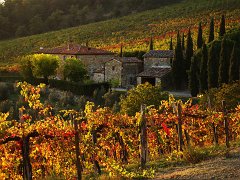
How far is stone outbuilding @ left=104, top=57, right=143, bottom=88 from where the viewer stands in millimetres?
51875

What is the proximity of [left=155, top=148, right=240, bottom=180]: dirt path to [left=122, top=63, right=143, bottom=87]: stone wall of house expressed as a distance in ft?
129

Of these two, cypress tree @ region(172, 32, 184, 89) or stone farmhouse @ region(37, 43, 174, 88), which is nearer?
cypress tree @ region(172, 32, 184, 89)

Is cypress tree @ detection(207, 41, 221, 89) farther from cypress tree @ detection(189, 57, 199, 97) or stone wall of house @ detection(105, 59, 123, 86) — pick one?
stone wall of house @ detection(105, 59, 123, 86)

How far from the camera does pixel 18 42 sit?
3506 inches

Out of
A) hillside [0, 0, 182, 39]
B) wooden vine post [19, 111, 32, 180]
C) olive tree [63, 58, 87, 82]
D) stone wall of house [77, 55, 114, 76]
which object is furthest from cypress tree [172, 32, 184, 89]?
hillside [0, 0, 182, 39]

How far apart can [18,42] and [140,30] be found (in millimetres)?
26148

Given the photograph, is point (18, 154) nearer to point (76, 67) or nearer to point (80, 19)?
point (76, 67)

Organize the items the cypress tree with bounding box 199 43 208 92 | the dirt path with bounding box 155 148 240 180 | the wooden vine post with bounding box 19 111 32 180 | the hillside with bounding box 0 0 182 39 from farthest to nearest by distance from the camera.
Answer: the hillside with bounding box 0 0 182 39 → the cypress tree with bounding box 199 43 208 92 → the dirt path with bounding box 155 148 240 180 → the wooden vine post with bounding box 19 111 32 180

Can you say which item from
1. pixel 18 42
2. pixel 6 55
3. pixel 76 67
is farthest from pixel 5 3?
pixel 76 67

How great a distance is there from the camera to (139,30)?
8631cm

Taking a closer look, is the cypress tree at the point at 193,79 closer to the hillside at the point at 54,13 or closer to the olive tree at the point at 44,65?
the olive tree at the point at 44,65

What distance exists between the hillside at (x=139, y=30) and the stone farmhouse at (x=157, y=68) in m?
→ 13.5

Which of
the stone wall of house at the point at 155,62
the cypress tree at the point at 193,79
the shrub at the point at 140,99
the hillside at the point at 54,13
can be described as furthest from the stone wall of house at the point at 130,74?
the hillside at the point at 54,13

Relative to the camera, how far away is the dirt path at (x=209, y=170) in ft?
35.4
